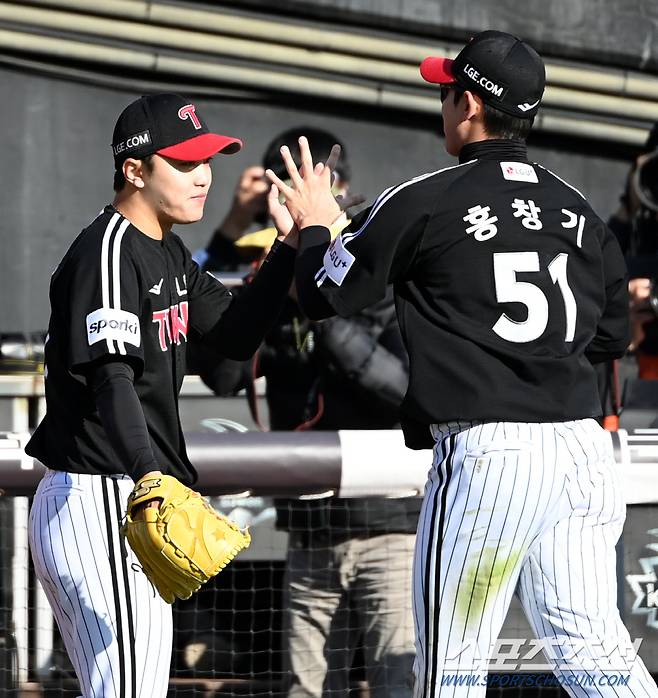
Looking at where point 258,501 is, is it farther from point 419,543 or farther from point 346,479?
point 419,543

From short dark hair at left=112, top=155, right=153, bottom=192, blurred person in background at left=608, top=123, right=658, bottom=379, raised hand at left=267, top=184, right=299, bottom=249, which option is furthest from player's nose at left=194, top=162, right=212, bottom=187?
blurred person in background at left=608, top=123, right=658, bottom=379

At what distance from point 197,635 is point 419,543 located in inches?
76.6

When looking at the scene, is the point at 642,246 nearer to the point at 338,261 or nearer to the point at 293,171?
the point at 293,171

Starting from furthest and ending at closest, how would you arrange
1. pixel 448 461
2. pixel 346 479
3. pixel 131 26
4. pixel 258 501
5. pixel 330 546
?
pixel 131 26 → pixel 258 501 → pixel 330 546 → pixel 346 479 → pixel 448 461

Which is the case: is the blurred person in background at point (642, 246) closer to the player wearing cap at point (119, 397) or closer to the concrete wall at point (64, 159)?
the concrete wall at point (64, 159)

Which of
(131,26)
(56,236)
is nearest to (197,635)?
(56,236)

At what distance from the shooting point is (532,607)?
2.92 metres

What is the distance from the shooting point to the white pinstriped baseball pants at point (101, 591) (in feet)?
9.43

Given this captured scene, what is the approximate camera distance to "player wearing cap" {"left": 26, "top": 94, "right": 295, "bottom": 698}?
2.84m

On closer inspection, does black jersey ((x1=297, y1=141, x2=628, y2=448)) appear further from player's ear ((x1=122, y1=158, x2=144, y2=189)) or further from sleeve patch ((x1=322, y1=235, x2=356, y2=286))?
player's ear ((x1=122, y1=158, x2=144, y2=189))

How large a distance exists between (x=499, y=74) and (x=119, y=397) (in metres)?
1.14

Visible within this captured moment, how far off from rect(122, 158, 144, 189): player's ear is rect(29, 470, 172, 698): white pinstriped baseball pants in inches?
27.9

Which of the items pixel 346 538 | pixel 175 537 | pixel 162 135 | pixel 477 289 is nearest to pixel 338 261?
pixel 477 289

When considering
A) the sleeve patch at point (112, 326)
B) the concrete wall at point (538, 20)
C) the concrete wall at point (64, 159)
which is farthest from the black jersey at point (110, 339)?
the concrete wall at point (538, 20)
